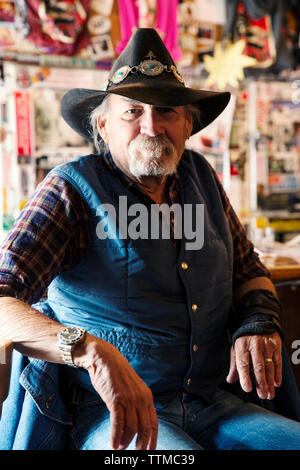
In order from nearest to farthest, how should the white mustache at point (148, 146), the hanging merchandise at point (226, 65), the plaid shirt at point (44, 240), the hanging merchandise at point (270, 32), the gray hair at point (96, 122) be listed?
the plaid shirt at point (44, 240)
the white mustache at point (148, 146)
the gray hair at point (96, 122)
the hanging merchandise at point (226, 65)
the hanging merchandise at point (270, 32)

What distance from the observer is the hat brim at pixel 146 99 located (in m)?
1.27

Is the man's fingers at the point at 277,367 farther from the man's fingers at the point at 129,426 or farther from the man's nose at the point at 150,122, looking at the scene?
the man's nose at the point at 150,122

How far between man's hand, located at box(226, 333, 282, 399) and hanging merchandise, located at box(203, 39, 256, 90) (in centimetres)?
261

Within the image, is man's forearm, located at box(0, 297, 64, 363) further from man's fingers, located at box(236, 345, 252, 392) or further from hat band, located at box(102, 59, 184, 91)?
hat band, located at box(102, 59, 184, 91)

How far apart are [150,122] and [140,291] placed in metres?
0.46

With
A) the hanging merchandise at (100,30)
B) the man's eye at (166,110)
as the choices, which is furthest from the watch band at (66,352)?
the hanging merchandise at (100,30)

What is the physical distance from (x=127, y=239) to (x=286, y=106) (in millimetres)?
3063

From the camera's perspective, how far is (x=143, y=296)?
1.21 m

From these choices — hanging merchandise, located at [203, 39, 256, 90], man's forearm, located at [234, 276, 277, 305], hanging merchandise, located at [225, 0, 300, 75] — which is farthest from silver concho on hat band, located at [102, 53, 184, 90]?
hanging merchandise, located at [225, 0, 300, 75]

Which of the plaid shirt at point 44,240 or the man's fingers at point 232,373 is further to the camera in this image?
the man's fingers at point 232,373

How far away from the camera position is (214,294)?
1315 mm

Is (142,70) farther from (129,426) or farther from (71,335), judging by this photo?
(129,426)

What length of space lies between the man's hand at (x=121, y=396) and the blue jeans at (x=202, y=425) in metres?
0.22

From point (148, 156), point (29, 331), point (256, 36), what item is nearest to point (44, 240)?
point (29, 331)
